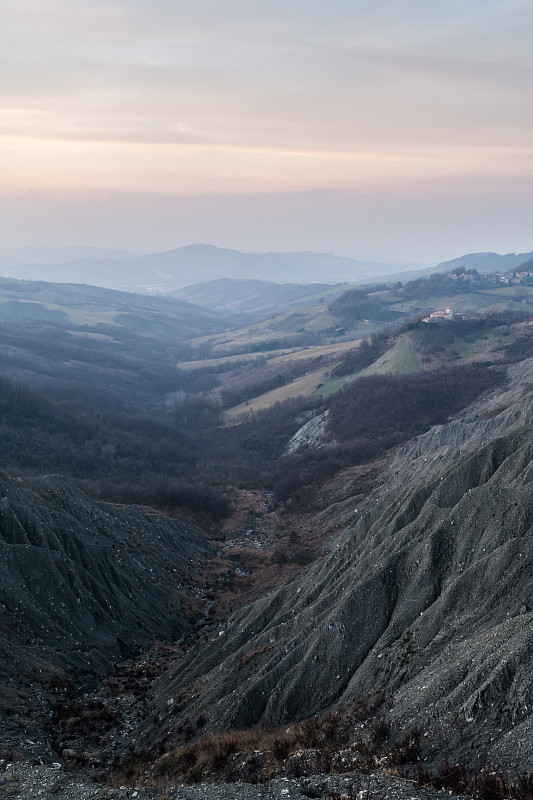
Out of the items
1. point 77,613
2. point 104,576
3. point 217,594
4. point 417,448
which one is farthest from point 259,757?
point 417,448

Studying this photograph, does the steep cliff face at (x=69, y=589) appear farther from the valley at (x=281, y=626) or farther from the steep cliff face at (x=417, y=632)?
the steep cliff face at (x=417, y=632)

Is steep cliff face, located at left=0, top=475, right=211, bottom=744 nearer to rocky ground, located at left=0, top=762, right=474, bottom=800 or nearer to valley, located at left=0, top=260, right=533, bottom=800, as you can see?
valley, located at left=0, top=260, right=533, bottom=800

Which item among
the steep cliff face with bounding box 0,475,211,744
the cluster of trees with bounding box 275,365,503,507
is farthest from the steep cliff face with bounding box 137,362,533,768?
the cluster of trees with bounding box 275,365,503,507

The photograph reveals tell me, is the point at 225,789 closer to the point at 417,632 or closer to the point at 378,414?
the point at 417,632

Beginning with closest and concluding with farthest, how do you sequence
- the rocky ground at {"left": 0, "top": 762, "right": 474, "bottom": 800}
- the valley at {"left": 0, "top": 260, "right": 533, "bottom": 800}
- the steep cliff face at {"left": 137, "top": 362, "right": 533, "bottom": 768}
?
1. the rocky ground at {"left": 0, "top": 762, "right": 474, "bottom": 800}
2. the steep cliff face at {"left": 137, "top": 362, "right": 533, "bottom": 768}
3. the valley at {"left": 0, "top": 260, "right": 533, "bottom": 800}

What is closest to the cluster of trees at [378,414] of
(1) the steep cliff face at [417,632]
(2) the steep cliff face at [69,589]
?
(2) the steep cliff face at [69,589]
